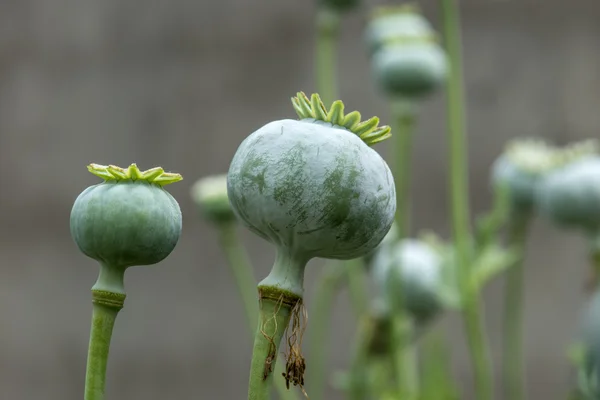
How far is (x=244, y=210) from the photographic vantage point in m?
0.27

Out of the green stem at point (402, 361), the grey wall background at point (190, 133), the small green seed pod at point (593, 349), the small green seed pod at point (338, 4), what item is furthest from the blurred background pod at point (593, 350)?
the grey wall background at point (190, 133)

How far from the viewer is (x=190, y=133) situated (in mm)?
1802

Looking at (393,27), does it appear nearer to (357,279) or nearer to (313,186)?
(357,279)

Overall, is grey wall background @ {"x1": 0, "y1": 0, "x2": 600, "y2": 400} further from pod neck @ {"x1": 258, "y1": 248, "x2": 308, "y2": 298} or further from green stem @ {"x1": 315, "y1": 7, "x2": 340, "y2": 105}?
pod neck @ {"x1": 258, "y1": 248, "x2": 308, "y2": 298}

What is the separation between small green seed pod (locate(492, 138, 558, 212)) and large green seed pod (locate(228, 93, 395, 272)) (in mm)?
536

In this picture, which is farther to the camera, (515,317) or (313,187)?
(515,317)

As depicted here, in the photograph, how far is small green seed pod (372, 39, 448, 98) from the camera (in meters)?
0.79

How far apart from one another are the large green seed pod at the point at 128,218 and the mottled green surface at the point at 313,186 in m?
0.02

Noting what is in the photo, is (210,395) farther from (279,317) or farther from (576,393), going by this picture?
(279,317)

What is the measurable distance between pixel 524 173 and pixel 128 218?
572 millimetres

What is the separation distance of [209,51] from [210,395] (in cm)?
66

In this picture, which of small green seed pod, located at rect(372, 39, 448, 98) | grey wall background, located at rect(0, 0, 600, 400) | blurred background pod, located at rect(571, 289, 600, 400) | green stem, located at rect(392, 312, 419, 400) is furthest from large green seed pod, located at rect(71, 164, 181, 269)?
grey wall background, located at rect(0, 0, 600, 400)

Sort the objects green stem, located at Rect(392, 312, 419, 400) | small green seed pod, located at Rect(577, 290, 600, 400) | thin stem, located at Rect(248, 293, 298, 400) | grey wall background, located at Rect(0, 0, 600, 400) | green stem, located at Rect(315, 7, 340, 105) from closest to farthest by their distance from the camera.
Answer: thin stem, located at Rect(248, 293, 298, 400)
small green seed pod, located at Rect(577, 290, 600, 400)
green stem, located at Rect(392, 312, 419, 400)
green stem, located at Rect(315, 7, 340, 105)
grey wall background, located at Rect(0, 0, 600, 400)

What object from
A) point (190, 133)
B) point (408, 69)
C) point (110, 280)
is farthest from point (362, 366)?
point (190, 133)
